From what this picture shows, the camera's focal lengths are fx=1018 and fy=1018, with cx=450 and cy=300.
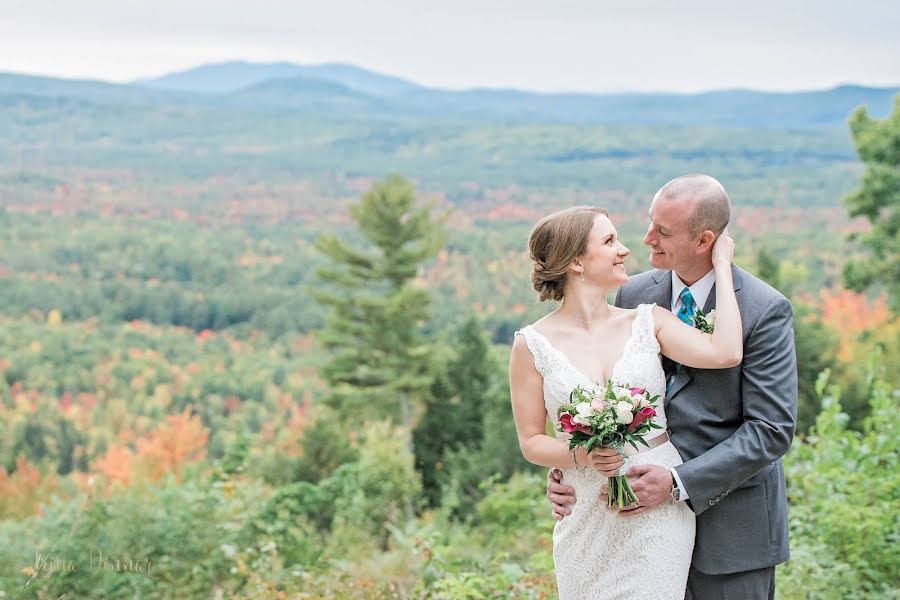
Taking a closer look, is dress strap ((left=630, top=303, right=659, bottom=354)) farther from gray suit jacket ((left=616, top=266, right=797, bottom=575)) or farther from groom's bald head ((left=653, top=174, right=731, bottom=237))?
groom's bald head ((left=653, top=174, right=731, bottom=237))

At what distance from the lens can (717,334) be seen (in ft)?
8.41

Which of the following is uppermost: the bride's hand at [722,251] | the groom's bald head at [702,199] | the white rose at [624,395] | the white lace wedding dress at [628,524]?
the groom's bald head at [702,199]

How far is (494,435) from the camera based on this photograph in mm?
20141

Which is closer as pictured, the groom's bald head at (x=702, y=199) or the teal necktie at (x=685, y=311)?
the groom's bald head at (x=702, y=199)

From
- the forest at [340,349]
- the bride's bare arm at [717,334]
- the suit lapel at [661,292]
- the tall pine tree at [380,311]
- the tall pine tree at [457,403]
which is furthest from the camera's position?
the tall pine tree at [380,311]

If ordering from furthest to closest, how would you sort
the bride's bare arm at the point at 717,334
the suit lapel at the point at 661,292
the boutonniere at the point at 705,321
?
the suit lapel at the point at 661,292
the boutonniere at the point at 705,321
the bride's bare arm at the point at 717,334

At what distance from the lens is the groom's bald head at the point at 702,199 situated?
2.62 meters

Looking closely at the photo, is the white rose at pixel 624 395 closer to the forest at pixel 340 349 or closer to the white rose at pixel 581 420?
the white rose at pixel 581 420

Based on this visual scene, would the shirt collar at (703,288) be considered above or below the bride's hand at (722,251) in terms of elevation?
below

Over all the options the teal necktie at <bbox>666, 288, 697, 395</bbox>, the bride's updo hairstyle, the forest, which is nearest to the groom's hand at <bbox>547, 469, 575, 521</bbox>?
the teal necktie at <bbox>666, 288, 697, 395</bbox>

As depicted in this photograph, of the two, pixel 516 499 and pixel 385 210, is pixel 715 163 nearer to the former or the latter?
pixel 385 210

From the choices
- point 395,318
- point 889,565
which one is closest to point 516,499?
point 889,565

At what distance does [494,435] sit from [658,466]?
1770cm

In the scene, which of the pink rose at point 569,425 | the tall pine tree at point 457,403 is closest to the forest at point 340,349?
the tall pine tree at point 457,403
